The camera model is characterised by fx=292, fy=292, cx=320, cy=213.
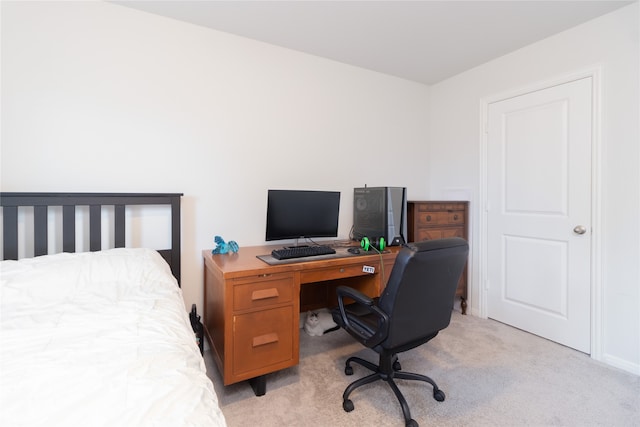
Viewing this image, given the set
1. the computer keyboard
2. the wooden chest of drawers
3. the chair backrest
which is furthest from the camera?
the wooden chest of drawers

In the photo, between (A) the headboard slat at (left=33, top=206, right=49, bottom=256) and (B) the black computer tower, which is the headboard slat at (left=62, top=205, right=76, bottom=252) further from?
(B) the black computer tower

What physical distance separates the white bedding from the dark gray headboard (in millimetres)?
323

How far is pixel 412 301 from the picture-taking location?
1454 mm

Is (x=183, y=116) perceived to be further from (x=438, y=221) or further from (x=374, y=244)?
(x=438, y=221)

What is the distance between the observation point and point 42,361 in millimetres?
829

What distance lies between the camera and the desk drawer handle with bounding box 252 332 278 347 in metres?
1.69

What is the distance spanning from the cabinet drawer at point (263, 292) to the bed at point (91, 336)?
33 cm

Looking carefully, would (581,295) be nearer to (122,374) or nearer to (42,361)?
(122,374)

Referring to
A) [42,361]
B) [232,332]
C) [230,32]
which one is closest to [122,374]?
[42,361]

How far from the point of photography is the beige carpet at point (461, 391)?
5.09ft

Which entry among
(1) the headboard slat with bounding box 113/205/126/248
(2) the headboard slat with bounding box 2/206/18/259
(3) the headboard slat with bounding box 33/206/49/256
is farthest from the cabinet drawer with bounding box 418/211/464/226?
(2) the headboard slat with bounding box 2/206/18/259

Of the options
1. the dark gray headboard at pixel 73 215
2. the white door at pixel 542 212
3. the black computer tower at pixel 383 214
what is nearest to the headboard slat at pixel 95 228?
the dark gray headboard at pixel 73 215

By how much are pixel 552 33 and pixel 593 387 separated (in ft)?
8.31

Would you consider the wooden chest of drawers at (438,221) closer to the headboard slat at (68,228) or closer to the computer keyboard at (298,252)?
the computer keyboard at (298,252)
